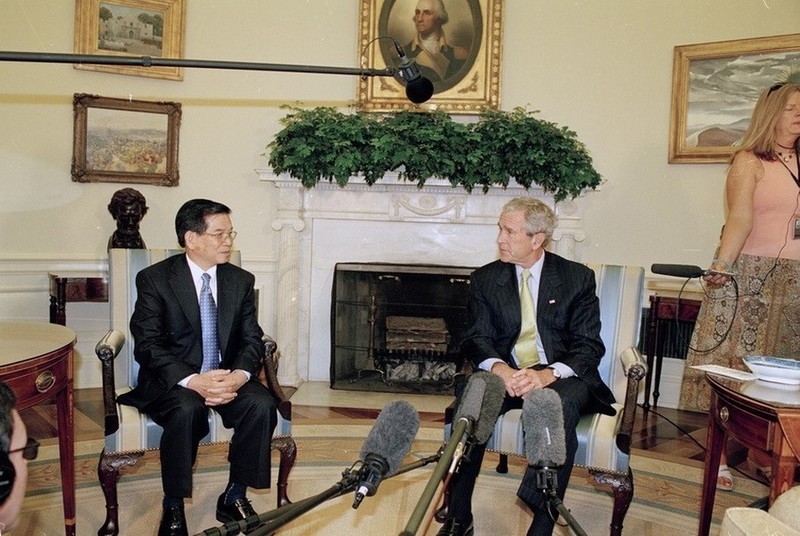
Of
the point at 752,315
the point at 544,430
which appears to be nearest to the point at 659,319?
the point at 752,315

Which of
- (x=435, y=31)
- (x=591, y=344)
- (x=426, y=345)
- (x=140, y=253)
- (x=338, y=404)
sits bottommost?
(x=338, y=404)

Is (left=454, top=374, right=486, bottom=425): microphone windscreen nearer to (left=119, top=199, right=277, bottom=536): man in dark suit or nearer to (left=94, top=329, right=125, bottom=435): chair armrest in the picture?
(left=119, top=199, right=277, bottom=536): man in dark suit

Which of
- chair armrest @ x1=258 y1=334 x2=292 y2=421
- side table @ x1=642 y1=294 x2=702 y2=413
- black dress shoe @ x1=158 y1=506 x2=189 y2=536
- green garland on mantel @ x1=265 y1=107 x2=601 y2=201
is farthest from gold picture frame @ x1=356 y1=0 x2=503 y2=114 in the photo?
black dress shoe @ x1=158 y1=506 x2=189 y2=536

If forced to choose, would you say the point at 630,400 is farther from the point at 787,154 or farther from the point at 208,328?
the point at 208,328

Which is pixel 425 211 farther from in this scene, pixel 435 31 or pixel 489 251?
pixel 435 31

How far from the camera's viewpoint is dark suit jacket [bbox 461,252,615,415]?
305 cm

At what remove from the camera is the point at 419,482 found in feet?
11.7

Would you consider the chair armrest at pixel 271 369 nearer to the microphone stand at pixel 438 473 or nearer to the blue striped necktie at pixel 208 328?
the blue striped necktie at pixel 208 328

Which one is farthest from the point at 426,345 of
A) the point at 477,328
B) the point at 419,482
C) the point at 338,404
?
the point at 477,328

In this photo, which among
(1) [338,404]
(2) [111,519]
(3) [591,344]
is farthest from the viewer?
(1) [338,404]

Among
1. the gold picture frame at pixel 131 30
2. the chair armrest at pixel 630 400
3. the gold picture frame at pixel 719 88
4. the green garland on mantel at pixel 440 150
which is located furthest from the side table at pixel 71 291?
the gold picture frame at pixel 719 88

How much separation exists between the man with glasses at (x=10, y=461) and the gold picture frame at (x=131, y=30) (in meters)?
4.83

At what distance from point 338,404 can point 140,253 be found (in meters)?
2.17

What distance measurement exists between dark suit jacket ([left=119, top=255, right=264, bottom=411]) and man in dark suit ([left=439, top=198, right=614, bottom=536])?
3.34 ft
